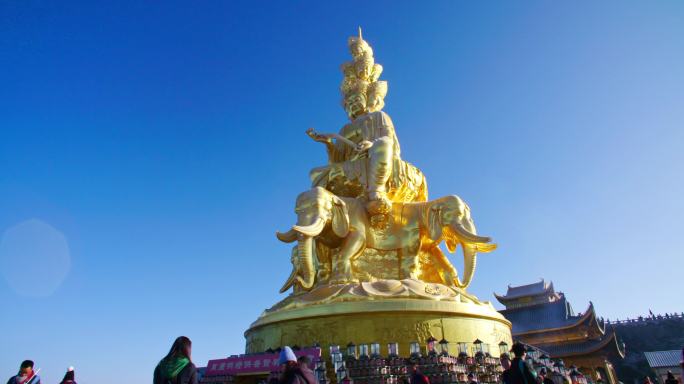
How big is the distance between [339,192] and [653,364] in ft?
72.6

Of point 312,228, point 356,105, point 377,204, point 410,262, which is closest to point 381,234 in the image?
point 377,204

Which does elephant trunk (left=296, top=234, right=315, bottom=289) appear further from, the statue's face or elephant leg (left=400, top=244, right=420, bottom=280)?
the statue's face

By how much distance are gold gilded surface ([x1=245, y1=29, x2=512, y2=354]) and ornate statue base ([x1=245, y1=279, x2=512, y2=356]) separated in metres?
0.02

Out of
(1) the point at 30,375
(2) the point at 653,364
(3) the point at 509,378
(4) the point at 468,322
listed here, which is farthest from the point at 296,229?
(2) the point at 653,364

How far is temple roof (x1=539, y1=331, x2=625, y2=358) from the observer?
23.2 metres

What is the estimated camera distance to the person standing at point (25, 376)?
456cm

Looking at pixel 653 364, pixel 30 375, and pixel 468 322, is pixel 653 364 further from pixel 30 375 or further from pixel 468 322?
pixel 30 375

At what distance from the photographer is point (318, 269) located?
34.4 feet

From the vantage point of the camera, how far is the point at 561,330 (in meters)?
25.6

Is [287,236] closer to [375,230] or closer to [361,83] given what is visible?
[375,230]

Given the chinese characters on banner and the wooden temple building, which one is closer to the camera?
the chinese characters on banner

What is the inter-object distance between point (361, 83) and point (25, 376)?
11.2 metres

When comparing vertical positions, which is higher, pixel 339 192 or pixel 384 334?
pixel 339 192

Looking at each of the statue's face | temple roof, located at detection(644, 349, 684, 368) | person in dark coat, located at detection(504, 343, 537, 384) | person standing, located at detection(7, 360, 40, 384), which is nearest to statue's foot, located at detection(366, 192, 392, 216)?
the statue's face
